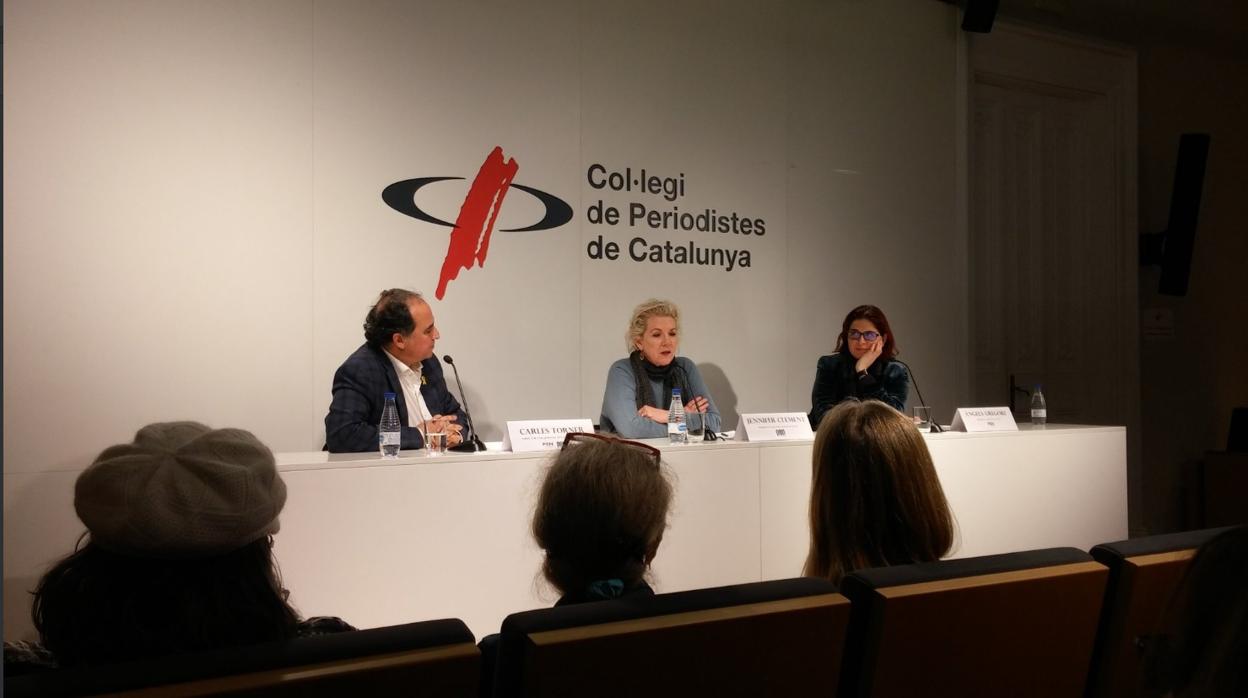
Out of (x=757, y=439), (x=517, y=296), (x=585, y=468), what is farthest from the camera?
(x=517, y=296)

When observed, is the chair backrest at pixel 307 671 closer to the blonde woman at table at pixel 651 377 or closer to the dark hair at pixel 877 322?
the blonde woman at table at pixel 651 377

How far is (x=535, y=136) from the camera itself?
479 centimetres

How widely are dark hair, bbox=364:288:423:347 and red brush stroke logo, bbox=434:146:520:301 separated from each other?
1.15 meters

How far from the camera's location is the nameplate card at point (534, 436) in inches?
115

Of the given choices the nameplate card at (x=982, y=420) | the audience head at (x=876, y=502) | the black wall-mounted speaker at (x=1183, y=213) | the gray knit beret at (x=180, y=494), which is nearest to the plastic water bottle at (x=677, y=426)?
the nameplate card at (x=982, y=420)

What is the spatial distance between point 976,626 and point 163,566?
4.18 ft

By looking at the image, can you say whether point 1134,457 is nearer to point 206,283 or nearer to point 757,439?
point 757,439

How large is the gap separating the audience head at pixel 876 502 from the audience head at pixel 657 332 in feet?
7.43

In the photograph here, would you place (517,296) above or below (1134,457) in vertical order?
above

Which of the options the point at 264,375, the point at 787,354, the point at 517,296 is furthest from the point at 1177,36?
the point at 264,375

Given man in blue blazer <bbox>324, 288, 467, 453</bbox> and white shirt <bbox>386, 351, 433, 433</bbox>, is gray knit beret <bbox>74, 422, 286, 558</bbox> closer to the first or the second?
man in blue blazer <bbox>324, 288, 467, 453</bbox>

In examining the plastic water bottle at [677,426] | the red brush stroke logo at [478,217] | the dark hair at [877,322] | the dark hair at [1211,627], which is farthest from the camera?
the red brush stroke logo at [478,217]

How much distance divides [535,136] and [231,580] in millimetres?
3782

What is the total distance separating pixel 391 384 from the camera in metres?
3.32
